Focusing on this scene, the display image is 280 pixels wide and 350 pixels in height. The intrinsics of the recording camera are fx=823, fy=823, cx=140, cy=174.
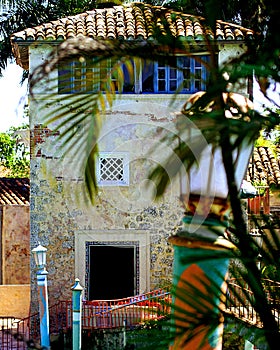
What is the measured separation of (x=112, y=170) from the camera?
15539 mm

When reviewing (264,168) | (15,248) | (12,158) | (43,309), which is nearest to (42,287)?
(43,309)

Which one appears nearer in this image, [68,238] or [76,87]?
[76,87]

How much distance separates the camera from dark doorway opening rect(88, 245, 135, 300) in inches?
627

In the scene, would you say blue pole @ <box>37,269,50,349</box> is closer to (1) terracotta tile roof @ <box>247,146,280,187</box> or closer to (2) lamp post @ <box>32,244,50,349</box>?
(2) lamp post @ <box>32,244,50,349</box>

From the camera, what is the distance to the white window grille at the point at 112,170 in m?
15.3

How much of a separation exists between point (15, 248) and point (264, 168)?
296 inches

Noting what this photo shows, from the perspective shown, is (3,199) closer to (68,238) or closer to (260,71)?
A: (68,238)

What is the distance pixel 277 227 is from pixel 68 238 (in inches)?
526

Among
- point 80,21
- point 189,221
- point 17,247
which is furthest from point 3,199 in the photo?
point 189,221

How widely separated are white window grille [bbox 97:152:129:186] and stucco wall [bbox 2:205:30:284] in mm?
6280

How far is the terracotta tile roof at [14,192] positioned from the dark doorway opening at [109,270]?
5.43 m

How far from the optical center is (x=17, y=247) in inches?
845

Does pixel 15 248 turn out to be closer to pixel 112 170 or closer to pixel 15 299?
pixel 15 299

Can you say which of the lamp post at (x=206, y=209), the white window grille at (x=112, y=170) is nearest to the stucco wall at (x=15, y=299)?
the white window grille at (x=112, y=170)
